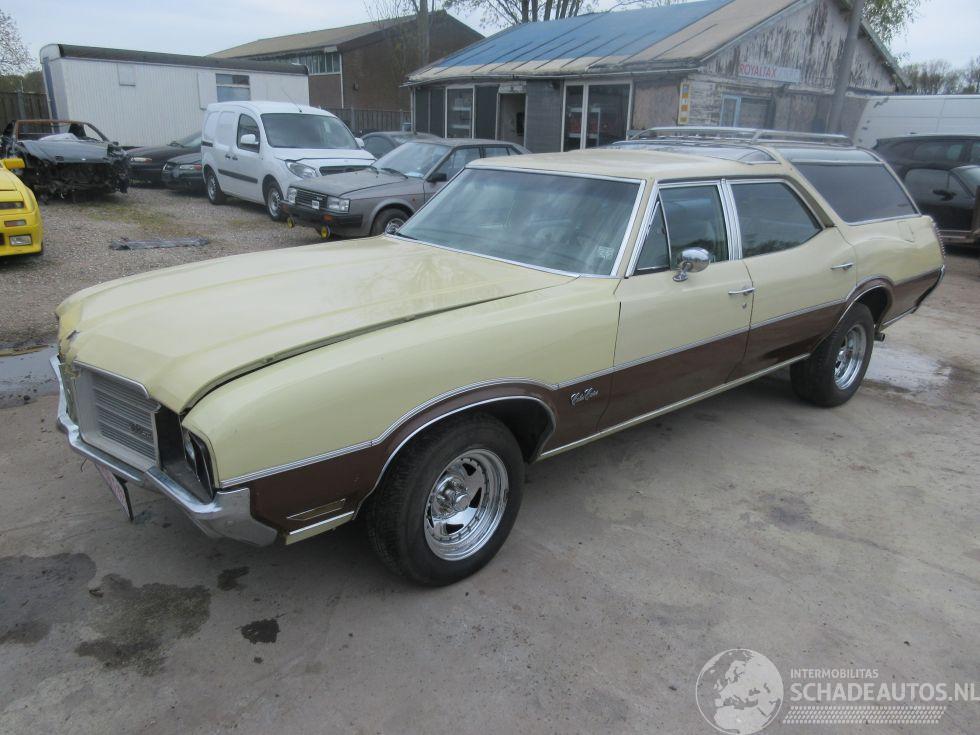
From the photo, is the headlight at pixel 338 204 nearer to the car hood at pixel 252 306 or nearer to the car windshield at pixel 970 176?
the car hood at pixel 252 306

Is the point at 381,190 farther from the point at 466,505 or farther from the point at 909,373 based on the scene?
the point at 466,505

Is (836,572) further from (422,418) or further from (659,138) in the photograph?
(659,138)

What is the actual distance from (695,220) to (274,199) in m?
9.02

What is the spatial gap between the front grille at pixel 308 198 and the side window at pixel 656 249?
6.16 meters

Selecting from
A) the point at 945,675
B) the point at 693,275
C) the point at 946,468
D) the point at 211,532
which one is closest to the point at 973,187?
the point at 946,468

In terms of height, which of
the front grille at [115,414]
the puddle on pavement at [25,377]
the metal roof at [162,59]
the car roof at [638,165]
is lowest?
the puddle on pavement at [25,377]

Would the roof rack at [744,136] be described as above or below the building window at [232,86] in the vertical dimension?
below

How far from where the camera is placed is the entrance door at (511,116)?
1855 centimetres

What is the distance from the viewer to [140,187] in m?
15.6

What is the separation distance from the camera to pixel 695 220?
384cm

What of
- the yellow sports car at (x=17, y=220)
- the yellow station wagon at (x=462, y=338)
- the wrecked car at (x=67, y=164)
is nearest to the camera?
the yellow station wagon at (x=462, y=338)

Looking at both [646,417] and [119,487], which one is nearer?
[119,487]

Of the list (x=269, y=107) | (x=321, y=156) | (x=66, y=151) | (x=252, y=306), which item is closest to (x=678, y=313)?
(x=252, y=306)

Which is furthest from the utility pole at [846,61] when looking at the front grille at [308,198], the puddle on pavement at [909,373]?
the front grille at [308,198]
